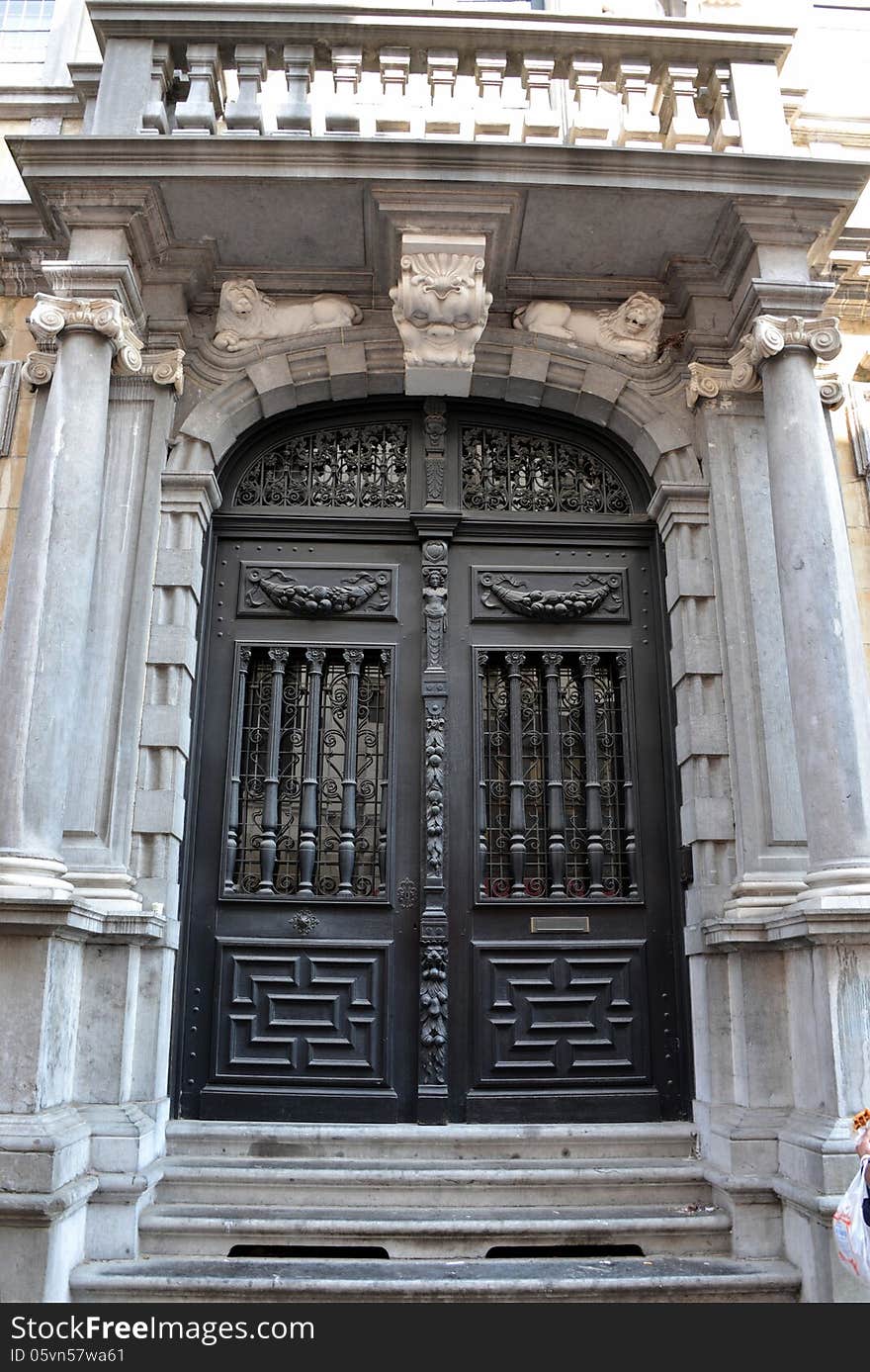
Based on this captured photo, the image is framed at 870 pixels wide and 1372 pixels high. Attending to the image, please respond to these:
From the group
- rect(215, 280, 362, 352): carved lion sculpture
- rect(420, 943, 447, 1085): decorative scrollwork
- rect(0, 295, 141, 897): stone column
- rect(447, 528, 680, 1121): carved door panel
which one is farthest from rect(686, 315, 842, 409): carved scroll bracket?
rect(420, 943, 447, 1085): decorative scrollwork

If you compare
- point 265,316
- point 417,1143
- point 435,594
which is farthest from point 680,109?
point 417,1143

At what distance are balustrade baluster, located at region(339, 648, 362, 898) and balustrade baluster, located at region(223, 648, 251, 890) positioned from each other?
24.6 inches

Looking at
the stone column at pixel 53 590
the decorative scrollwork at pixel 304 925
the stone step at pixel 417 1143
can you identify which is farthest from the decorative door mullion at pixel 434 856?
the stone column at pixel 53 590

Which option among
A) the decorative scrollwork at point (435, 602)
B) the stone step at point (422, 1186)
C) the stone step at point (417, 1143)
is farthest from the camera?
the decorative scrollwork at point (435, 602)

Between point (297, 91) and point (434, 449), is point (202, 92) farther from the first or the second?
point (434, 449)

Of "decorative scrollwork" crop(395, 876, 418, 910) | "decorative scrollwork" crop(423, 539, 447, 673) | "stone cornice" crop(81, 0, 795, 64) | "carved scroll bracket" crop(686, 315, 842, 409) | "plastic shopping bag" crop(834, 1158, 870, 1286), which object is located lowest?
"plastic shopping bag" crop(834, 1158, 870, 1286)

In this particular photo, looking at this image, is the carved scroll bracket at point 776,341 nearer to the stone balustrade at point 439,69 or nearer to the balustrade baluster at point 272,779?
the stone balustrade at point 439,69

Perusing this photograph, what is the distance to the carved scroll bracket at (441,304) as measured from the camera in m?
6.26

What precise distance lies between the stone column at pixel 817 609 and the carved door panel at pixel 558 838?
3.98 ft

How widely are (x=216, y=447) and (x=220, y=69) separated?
7.58ft

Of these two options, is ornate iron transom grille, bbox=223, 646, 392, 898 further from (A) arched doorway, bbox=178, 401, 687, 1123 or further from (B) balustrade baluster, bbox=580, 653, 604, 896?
(B) balustrade baluster, bbox=580, 653, 604, 896

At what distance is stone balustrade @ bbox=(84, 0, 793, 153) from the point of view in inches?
247

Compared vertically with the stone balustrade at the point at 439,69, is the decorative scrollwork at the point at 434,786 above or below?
below

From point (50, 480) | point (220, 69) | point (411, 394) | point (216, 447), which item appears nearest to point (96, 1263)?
point (50, 480)
